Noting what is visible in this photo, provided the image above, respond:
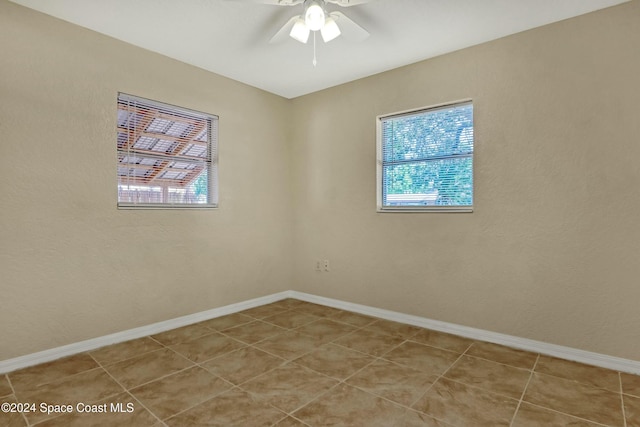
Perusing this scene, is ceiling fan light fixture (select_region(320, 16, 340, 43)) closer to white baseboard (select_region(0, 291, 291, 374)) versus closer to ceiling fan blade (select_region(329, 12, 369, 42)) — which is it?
ceiling fan blade (select_region(329, 12, 369, 42))

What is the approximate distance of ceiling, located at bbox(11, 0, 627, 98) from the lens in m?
2.30

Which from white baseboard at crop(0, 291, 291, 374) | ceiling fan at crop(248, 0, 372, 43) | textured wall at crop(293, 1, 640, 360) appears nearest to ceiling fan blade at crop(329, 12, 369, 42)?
ceiling fan at crop(248, 0, 372, 43)

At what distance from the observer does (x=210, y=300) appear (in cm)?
341

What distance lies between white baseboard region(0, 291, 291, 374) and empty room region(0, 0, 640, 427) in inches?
0.5

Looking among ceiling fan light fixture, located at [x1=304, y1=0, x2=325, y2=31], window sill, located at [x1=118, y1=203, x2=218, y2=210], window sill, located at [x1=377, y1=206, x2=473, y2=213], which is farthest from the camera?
window sill, located at [x1=377, y1=206, x2=473, y2=213]

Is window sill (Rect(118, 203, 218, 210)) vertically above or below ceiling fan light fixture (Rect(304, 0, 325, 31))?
below

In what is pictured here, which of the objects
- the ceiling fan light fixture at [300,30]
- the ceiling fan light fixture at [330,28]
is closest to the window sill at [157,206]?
the ceiling fan light fixture at [300,30]

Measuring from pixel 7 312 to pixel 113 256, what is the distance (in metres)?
0.70

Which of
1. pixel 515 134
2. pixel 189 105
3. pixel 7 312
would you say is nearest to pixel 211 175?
pixel 189 105

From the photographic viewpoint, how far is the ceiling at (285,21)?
2.30 meters

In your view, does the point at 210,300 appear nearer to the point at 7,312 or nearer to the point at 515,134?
the point at 7,312

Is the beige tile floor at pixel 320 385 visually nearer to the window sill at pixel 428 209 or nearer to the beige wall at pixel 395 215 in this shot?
the beige wall at pixel 395 215

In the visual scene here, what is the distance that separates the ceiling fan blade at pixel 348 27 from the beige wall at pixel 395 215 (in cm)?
105

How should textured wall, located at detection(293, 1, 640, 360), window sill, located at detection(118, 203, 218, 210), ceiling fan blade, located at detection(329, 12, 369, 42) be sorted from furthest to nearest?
window sill, located at detection(118, 203, 218, 210), textured wall, located at detection(293, 1, 640, 360), ceiling fan blade, located at detection(329, 12, 369, 42)
